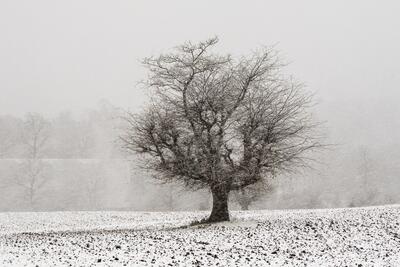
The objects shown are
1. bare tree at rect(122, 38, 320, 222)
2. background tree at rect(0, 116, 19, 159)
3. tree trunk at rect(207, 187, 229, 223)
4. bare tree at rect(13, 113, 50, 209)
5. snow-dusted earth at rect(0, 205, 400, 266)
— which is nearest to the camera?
snow-dusted earth at rect(0, 205, 400, 266)

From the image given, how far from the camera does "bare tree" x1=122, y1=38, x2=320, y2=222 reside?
92.3 ft

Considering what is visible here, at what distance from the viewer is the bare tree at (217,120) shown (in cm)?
2812

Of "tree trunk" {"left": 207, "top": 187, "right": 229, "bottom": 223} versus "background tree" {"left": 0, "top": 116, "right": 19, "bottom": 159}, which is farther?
"background tree" {"left": 0, "top": 116, "right": 19, "bottom": 159}

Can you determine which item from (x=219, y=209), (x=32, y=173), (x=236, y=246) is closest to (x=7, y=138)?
(x=32, y=173)

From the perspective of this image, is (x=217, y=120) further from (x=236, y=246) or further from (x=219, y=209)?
(x=236, y=246)

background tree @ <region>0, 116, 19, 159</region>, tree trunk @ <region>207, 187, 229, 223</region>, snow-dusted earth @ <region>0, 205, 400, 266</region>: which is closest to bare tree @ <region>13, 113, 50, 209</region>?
background tree @ <region>0, 116, 19, 159</region>

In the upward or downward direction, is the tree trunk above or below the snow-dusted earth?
above

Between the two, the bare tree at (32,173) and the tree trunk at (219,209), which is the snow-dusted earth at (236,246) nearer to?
the tree trunk at (219,209)

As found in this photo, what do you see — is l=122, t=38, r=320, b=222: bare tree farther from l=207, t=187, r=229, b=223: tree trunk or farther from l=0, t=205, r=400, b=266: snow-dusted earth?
l=0, t=205, r=400, b=266: snow-dusted earth

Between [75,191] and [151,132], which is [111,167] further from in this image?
[151,132]

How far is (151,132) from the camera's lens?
2803 centimetres

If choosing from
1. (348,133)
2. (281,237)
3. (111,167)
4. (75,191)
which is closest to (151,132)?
(281,237)

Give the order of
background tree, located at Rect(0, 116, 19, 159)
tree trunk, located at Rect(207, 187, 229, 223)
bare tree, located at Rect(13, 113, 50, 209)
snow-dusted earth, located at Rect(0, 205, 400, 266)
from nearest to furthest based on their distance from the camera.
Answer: snow-dusted earth, located at Rect(0, 205, 400, 266) → tree trunk, located at Rect(207, 187, 229, 223) → bare tree, located at Rect(13, 113, 50, 209) → background tree, located at Rect(0, 116, 19, 159)

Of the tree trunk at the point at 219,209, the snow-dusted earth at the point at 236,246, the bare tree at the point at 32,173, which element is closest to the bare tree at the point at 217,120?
the tree trunk at the point at 219,209
